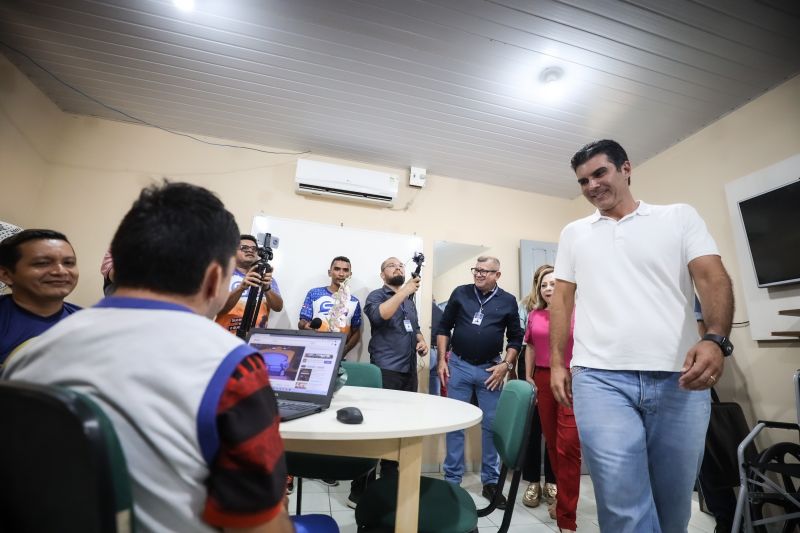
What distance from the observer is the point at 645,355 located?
1.14 meters

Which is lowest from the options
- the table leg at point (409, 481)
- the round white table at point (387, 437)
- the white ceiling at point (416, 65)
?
the table leg at point (409, 481)

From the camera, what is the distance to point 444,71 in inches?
93.3

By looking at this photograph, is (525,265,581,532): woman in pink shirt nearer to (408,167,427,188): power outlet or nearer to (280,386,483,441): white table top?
(280,386,483,441): white table top

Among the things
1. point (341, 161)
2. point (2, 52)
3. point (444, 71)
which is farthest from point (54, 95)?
point (444, 71)

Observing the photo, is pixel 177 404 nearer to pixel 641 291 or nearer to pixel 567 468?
pixel 641 291

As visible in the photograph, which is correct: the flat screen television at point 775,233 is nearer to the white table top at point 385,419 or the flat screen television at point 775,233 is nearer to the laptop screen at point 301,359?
the white table top at point 385,419

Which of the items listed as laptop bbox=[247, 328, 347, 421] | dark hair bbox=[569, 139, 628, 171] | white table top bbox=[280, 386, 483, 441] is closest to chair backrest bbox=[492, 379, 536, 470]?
white table top bbox=[280, 386, 483, 441]

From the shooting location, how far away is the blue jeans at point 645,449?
1.09 m

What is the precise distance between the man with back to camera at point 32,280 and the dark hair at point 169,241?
1464 millimetres

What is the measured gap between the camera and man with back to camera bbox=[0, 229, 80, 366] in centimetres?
153

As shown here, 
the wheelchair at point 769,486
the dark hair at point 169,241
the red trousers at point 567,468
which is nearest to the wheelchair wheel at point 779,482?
the wheelchair at point 769,486

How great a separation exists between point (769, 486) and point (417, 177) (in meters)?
3.25

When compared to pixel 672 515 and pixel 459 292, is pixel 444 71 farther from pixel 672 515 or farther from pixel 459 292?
pixel 672 515

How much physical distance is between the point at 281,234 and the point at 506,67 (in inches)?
91.4
